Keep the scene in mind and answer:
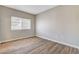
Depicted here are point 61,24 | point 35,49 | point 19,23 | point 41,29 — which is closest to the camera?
point 35,49

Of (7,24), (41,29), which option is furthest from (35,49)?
(41,29)

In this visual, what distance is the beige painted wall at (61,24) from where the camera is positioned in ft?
12.0

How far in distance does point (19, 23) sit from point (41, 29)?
1.70m

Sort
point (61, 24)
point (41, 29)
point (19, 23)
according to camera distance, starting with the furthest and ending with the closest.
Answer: point (41, 29) → point (19, 23) → point (61, 24)

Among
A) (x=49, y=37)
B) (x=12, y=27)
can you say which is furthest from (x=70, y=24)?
(x=12, y=27)

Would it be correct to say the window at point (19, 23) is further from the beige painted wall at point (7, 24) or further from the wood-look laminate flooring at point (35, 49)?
the wood-look laminate flooring at point (35, 49)

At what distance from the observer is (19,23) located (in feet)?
18.1

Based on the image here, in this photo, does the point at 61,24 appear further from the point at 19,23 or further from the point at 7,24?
the point at 7,24

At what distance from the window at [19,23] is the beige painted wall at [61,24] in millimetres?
942

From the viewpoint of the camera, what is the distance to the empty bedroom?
11.5ft

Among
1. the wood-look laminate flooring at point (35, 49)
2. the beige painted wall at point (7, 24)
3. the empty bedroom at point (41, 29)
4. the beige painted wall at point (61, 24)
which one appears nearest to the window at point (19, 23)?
the empty bedroom at point (41, 29)

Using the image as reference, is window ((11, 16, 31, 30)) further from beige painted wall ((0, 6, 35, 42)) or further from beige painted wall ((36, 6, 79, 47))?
beige painted wall ((36, 6, 79, 47))

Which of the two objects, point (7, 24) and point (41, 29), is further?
point (41, 29)
